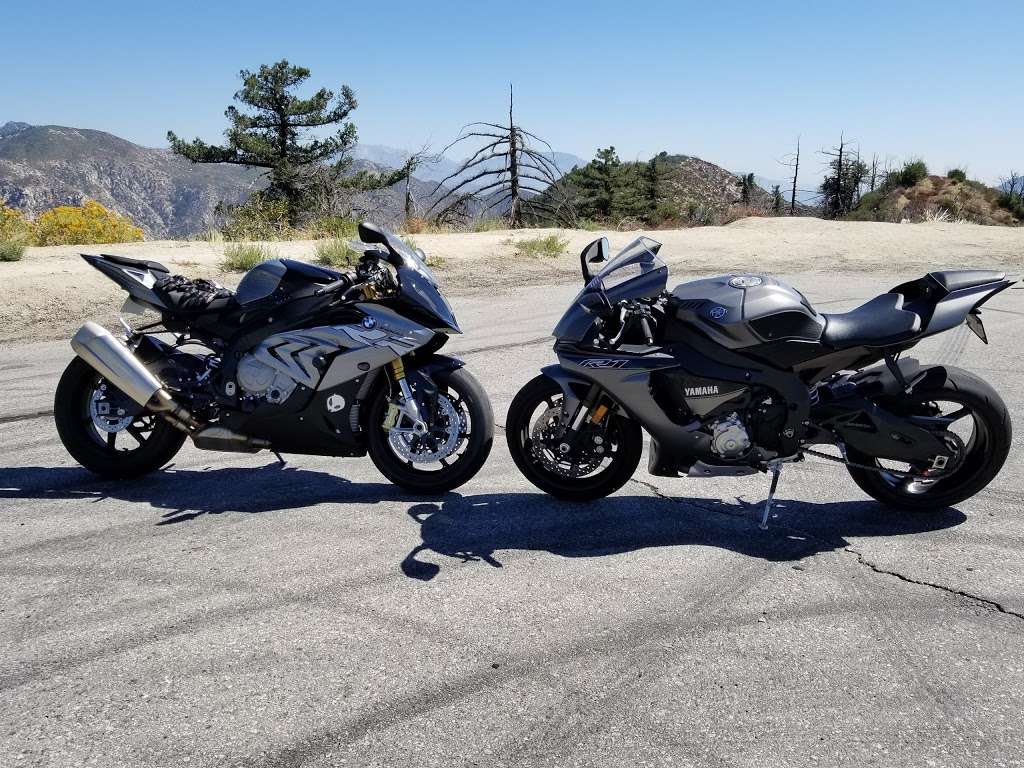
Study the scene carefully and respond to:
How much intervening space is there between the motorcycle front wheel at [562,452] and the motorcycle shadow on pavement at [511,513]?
0.41 ft

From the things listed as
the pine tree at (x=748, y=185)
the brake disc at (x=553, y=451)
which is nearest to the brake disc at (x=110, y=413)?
the brake disc at (x=553, y=451)

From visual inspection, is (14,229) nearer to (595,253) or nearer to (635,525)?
(595,253)

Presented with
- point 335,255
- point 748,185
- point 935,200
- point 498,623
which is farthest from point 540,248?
point 748,185

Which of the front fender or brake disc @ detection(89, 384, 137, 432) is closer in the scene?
the front fender

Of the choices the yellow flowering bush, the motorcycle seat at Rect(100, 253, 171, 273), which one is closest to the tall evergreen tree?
the yellow flowering bush

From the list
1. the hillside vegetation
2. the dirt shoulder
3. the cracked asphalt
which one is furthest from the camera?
the hillside vegetation

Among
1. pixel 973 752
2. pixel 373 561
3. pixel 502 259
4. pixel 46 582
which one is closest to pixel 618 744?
pixel 973 752

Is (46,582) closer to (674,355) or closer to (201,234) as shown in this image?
(674,355)

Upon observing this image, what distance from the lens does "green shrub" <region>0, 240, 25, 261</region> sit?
13719 mm

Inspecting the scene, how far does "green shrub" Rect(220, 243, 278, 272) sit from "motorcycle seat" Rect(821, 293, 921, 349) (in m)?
10.8

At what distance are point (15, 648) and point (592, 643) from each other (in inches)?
88.5

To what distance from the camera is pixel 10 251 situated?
45.0ft

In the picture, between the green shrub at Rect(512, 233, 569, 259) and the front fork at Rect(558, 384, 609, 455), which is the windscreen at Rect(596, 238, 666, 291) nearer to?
the front fork at Rect(558, 384, 609, 455)

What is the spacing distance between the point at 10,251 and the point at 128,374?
10761mm
